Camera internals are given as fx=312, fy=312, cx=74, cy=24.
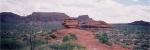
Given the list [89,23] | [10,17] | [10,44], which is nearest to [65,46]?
[10,44]

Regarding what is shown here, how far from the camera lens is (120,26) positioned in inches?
1458

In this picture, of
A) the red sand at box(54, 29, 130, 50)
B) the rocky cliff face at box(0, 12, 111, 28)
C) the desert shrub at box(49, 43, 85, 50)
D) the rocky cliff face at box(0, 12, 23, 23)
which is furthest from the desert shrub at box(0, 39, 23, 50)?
the rocky cliff face at box(0, 12, 111, 28)

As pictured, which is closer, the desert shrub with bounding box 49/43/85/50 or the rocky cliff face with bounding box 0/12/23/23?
the desert shrub with bounding box 49/43/85/50

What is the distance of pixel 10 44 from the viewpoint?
21.7 metres

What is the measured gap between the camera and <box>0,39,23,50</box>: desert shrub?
20.9m

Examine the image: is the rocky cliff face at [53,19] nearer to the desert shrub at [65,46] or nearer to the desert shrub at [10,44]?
the desert shrub at [65,46]

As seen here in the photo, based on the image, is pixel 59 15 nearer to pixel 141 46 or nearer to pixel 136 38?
pixel 136 38

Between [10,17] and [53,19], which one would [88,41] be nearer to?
[10,17]

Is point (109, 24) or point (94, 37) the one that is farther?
point (109, 24)

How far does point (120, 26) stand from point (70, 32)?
9060mm

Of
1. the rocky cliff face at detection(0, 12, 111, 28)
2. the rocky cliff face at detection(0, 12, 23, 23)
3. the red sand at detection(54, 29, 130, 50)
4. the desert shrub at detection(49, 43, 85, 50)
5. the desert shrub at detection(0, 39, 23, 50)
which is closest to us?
the desert shrub at detection(0, 39, 23, 50)

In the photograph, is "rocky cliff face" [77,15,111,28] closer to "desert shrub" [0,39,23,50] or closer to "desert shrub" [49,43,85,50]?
"desert shrub" [49,43,85,50]

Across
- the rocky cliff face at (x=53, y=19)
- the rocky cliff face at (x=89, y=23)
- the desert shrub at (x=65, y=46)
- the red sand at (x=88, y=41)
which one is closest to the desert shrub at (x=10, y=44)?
the desert shrub at (x=65, y=46)

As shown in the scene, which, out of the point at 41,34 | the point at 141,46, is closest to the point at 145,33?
the point at 141,46
